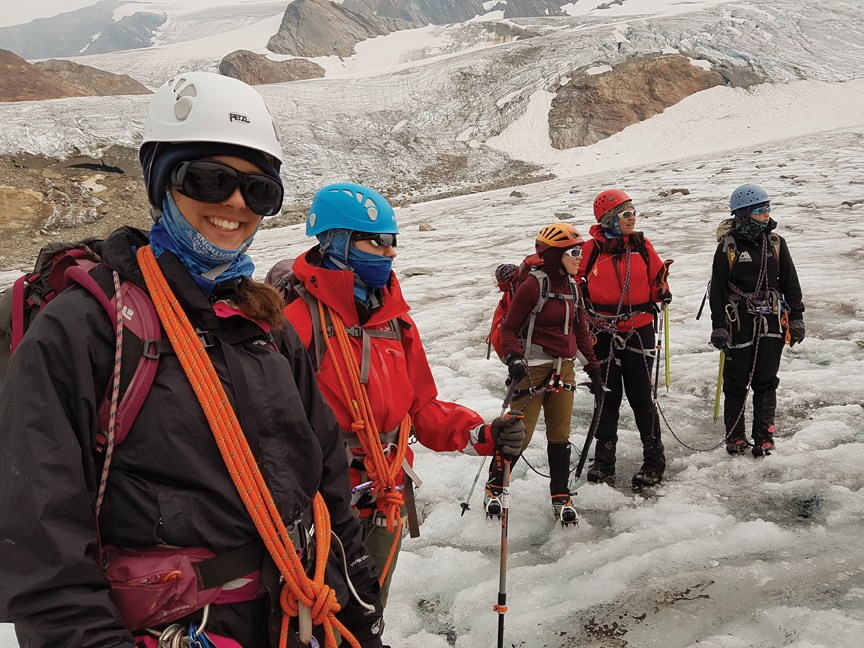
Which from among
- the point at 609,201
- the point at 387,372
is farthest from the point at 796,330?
the point at 387,372

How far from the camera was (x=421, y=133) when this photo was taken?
32125 millimetres

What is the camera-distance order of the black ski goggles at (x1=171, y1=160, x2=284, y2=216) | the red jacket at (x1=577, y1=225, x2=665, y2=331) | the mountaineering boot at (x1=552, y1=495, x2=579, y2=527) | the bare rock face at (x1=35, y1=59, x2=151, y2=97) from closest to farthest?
the black ski goggles at (x1=171, y1=160, x2=284, y2=216)
the mountaineering boot at (x1=552, y1=495, x2=579, y2=527)
the red jacket at (x1=577, y1=225, x2=665, y2=331)
the bare rock face at (x1=35, y1=59, x2=151, y2=97)

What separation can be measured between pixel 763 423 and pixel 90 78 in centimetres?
5002

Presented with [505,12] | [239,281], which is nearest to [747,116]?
[239,281]

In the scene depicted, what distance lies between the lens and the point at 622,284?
4812 mm

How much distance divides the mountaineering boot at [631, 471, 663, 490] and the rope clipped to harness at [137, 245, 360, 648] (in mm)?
3628

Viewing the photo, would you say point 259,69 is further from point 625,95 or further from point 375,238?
point 375,238

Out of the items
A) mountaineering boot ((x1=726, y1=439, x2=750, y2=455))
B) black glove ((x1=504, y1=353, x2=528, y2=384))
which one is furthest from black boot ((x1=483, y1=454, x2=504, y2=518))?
mountaineering boot ((x1=726, y1=439, x2=750, y2=455))

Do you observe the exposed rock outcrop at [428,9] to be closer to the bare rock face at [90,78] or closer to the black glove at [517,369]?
the bare rock face at [90,78]

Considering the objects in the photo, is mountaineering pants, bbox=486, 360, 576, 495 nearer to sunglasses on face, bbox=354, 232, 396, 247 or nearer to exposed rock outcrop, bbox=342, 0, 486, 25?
sunglasses on face, bbox=354, 232, 396, 247

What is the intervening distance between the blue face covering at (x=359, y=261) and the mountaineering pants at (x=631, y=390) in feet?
9.12

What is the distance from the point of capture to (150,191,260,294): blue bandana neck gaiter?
1549 mm

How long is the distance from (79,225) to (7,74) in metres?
23.1

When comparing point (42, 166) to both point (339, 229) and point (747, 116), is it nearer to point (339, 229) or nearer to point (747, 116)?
point (339, 229)
